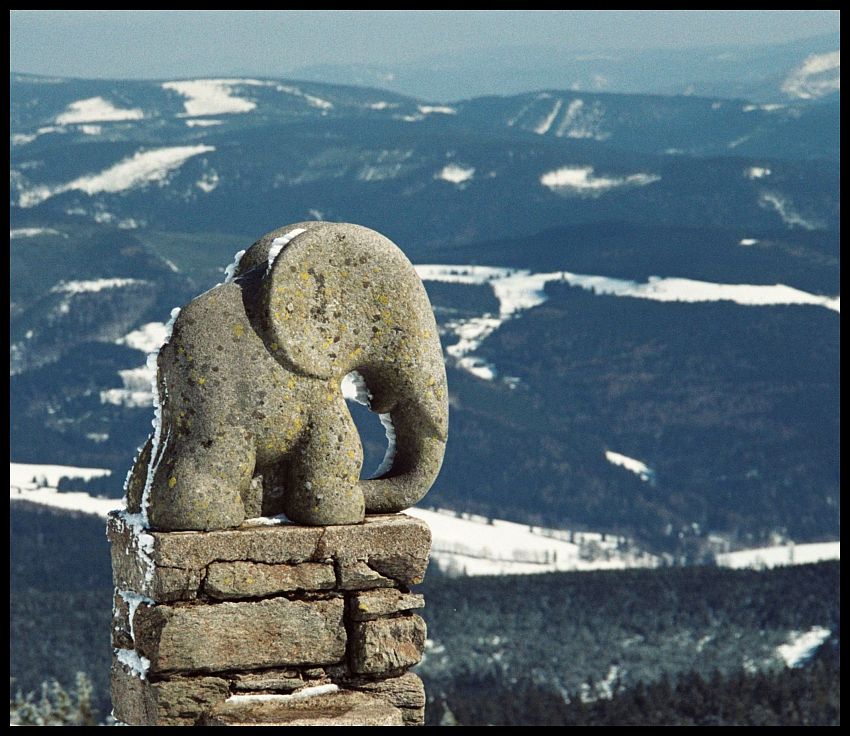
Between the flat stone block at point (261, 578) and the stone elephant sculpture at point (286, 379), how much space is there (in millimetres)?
391

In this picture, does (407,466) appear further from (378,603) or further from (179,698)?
(179,698)

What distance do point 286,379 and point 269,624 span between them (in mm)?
2076

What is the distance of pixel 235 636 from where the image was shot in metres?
20.9

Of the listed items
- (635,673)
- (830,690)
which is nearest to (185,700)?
(830,690)

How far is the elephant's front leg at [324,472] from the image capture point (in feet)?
70.1

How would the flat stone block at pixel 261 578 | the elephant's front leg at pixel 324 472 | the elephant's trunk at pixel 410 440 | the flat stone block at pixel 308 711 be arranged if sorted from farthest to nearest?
1. the elephant's trunk at pixel 410 440
2. the elephant's front leg at pixel 324 472
3. the flat stone block at pixel 261 578
4. the flat stone block at pixel 308 711

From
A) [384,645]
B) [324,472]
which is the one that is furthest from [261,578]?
[384,645]

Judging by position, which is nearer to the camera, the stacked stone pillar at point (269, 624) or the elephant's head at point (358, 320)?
the stacked stone pillar at point (269, 624)

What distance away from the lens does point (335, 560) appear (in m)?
21.4

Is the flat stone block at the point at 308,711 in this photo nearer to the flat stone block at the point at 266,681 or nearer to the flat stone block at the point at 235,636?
the flat stone block at the point at 266,681

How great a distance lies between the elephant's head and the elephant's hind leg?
0.89 metres

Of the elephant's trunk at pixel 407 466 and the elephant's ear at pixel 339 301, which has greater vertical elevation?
the elephant's ear at pixel 339 301

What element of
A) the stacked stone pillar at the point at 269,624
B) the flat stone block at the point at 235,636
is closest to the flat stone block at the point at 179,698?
the stacked stone pillar at the point at 269,624

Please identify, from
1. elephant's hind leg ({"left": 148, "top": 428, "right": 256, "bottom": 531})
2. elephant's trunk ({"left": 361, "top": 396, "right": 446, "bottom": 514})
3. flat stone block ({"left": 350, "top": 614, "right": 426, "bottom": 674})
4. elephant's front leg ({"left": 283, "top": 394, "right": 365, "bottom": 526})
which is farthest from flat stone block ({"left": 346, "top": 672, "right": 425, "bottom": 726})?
elephant's hind leg ({"left": 148, "top": 428, "right": 256, "bottom": 531})
